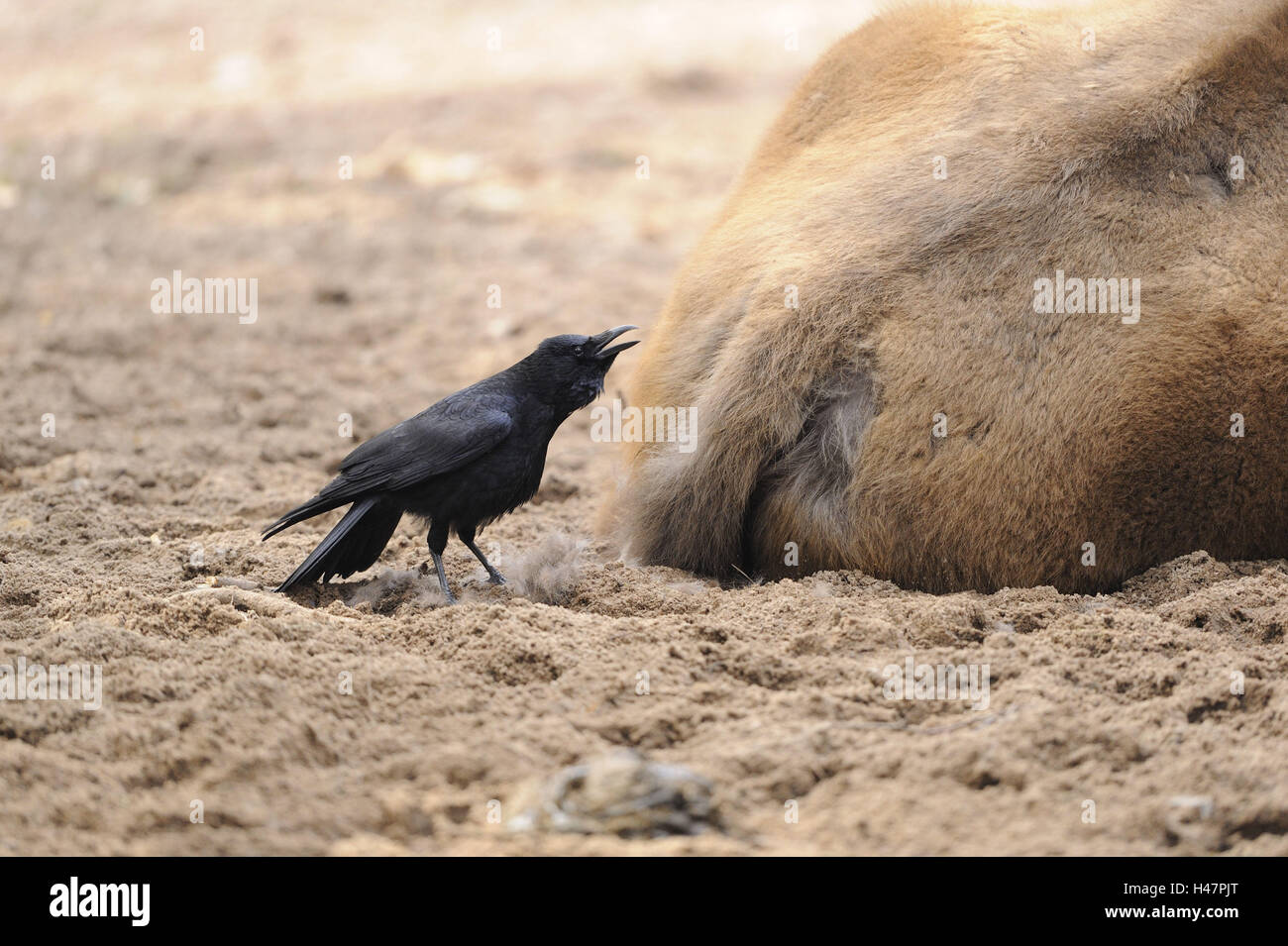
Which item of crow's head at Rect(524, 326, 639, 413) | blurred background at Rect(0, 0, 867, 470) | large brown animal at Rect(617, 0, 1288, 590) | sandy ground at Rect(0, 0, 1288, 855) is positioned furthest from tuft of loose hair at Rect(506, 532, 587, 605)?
blurred background at Rect(0, 0, 867, 470)

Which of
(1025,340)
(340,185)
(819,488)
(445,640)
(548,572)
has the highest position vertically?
(340,185)

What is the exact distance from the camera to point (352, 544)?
9.93 ft

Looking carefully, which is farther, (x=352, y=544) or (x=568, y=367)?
(x=568, y=367)

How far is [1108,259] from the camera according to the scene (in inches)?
110

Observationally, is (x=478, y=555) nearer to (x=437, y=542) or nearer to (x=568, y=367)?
(x=437, y=542)

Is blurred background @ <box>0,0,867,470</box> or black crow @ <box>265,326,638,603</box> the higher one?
blurred background @ <box>0,0,867,470</box>

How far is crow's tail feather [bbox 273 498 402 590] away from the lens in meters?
2.97

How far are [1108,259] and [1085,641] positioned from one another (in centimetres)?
88

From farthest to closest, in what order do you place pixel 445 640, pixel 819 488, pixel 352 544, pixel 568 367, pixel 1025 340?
1. pixel 568 367
2. pixel 352 544
3. pixel 819 488
4. pixel 1025 340
5. pixel 445 640

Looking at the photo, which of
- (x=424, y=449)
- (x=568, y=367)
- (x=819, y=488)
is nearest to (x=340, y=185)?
(x=568, y=367)

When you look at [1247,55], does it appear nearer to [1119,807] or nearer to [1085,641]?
[1085,641]

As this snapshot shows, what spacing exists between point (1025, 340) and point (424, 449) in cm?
142

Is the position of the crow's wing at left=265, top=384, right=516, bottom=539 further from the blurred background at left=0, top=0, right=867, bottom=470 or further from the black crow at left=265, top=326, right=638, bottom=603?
the blurred background at left=0, top=0, right=867, bottom=470

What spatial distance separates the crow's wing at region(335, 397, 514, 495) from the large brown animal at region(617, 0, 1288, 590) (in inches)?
16.3
